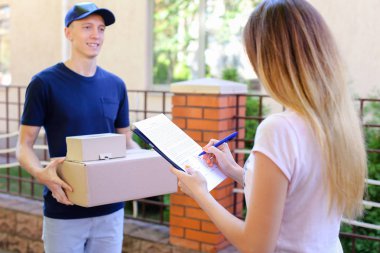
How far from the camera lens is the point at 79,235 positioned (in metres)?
2.51

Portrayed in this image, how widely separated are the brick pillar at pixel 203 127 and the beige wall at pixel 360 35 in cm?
311

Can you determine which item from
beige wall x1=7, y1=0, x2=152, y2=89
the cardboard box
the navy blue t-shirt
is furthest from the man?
beige wall x1=7, y1=0, x2=152, y2=89

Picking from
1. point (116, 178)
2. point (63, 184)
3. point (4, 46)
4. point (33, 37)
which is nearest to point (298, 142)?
point (116, 178)

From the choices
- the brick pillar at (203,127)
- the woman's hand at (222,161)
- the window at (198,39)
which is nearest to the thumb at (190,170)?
the woman's hand at (222,161)

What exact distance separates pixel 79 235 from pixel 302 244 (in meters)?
1.44

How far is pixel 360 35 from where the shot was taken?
20.1ft

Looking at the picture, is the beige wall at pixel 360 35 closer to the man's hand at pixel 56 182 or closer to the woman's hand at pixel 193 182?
the man's hand at pixel 56 182

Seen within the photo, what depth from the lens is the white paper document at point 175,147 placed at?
1.66m

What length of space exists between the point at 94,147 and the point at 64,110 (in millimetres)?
368

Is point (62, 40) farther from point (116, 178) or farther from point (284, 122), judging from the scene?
point (284, 122)

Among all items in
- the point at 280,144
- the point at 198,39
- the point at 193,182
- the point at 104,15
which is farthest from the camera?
the point at 198,39

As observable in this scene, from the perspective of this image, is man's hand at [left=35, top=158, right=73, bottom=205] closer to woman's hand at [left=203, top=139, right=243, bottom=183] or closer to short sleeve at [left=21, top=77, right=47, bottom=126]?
short sleeve at [left=21, top=77, right=47, bottom=126]

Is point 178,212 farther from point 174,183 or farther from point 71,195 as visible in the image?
point 71,195

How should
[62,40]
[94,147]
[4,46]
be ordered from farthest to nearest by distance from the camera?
[4,46] → [62,40] → [94,147]
